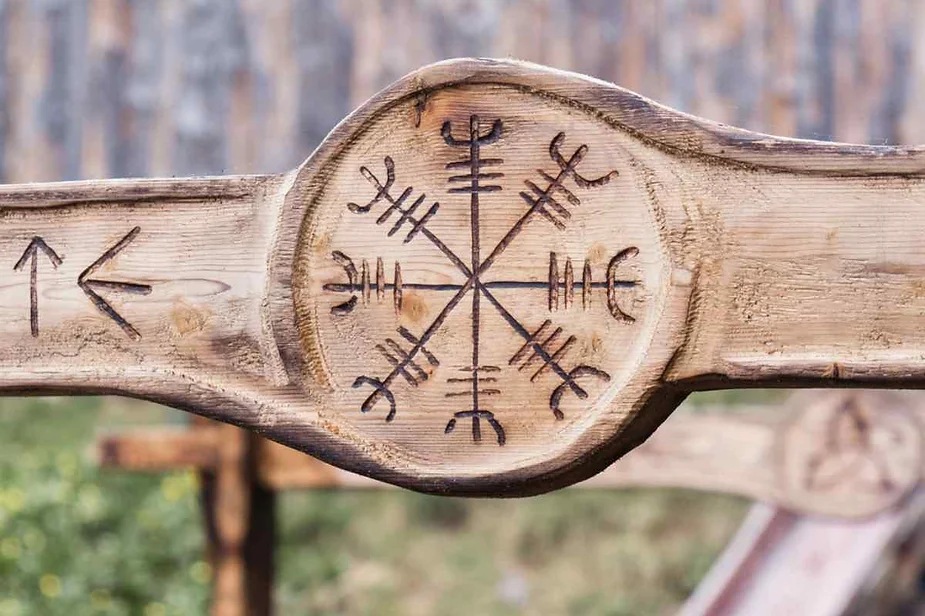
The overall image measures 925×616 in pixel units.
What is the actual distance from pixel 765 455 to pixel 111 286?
1.86 meters

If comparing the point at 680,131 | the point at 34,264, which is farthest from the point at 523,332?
the point at 34,264

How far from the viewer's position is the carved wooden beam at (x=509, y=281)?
124 cm

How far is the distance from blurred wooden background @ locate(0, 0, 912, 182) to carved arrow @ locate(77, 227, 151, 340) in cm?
198

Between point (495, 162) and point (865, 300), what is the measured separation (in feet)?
1.37

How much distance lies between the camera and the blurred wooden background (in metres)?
3.34

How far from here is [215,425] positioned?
2936 mm

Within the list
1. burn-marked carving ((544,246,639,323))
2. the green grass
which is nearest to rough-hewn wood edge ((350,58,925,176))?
burn-marked carving ((544,246,639,323))

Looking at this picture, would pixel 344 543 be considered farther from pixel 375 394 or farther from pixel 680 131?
pixel 680 131

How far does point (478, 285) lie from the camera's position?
132 cm

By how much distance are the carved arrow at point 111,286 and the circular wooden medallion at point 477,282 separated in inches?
8.7

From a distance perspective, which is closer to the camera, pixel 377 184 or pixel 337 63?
pixel 377 184

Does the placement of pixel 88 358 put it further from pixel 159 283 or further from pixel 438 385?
pixel 438 385

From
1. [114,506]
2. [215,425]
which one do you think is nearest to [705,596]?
[215,425]

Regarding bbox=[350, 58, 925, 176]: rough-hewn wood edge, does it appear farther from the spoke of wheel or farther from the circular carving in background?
the circular carving in background
